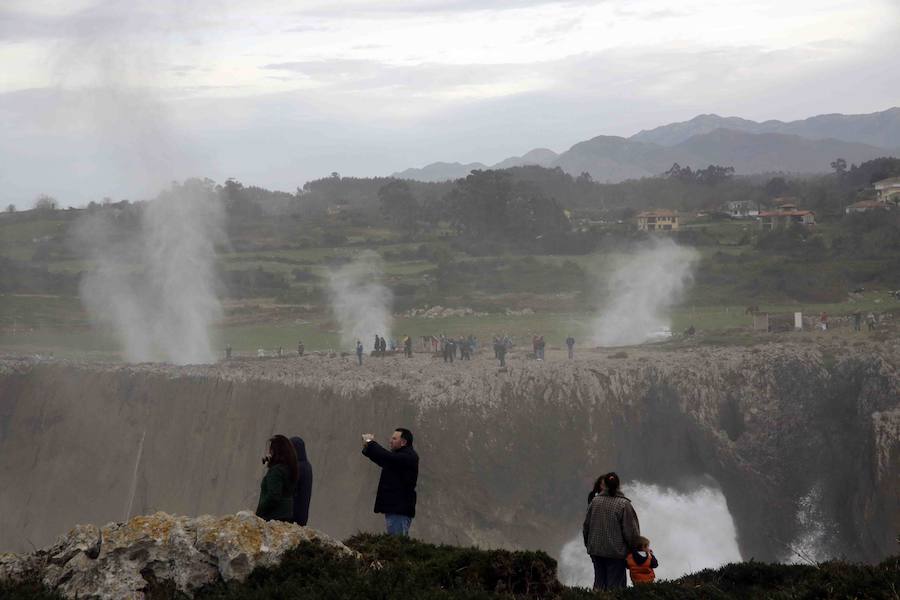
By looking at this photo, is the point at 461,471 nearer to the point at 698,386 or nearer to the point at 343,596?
the point at 698,386

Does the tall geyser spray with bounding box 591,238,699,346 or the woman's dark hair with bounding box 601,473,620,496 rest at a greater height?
the woman's dark hair with bounding box 601,473,620,496

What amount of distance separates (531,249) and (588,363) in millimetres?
45340

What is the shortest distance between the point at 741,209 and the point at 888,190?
37.2 ft

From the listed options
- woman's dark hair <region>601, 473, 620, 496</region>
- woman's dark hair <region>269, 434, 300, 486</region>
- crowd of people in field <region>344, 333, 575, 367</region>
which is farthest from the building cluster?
woman's dark hair <region>269, 434, 300, 486</region>

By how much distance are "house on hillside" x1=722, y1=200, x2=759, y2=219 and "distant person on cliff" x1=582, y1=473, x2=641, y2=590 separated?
8536 centimetres

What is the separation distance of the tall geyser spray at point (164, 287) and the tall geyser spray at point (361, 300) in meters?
6.24

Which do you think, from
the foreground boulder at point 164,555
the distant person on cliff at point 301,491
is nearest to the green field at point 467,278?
the distant person on cliff at point 301,491

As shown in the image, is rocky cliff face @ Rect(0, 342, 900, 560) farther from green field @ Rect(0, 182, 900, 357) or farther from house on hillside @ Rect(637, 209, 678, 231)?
house on hillside @ Rect(637, 209, 678, 231)

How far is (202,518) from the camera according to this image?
991 centimetres

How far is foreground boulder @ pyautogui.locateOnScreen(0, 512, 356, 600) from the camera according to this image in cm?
944

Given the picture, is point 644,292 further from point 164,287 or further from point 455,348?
point 164,287

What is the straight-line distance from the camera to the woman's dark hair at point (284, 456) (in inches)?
412

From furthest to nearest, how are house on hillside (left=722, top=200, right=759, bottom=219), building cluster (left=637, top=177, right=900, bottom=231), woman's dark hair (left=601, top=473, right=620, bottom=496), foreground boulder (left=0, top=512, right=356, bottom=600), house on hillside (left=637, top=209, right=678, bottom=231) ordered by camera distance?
house on hillside (left=722, top=200, right=759, bottom=219) → house on hillside (left=637, top=209, right=678, bottom=231) → building cluster (left=637, top=177, right=900, bottom=231) → woman's dark hair (left=601, top=473, right=620, bottom=496) → foreground boulder (left=0, top=512, right=356, bottom=600)

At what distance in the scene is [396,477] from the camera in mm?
11352
